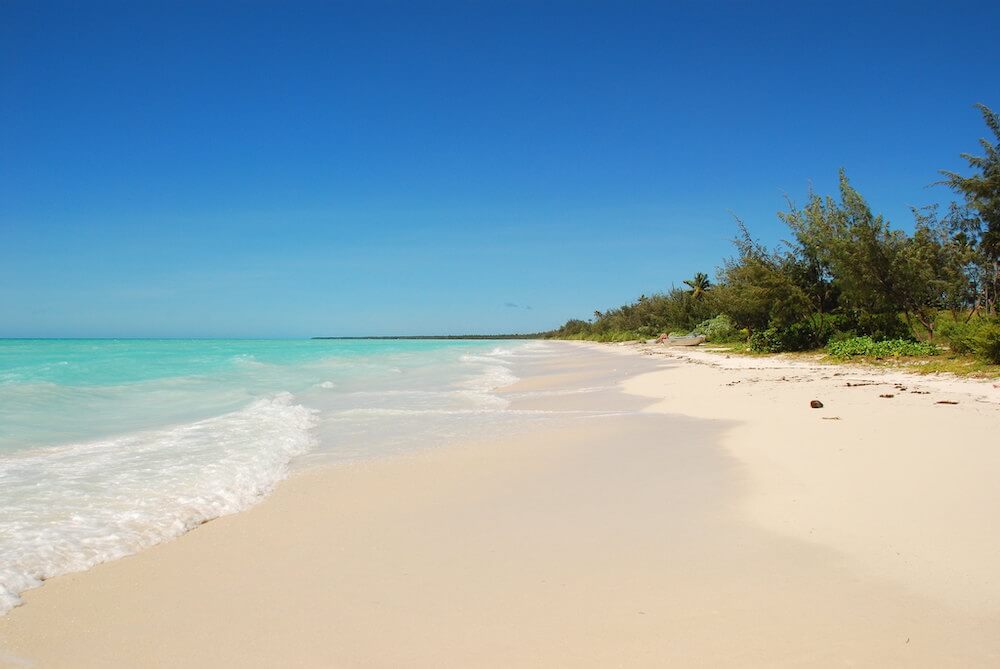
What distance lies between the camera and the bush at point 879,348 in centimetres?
1672

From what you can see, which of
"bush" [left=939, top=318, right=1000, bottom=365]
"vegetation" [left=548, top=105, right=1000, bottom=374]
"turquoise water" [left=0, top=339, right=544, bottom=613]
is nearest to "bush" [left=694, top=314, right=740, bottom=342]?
"vegetation" [left=548, top=105, right=1000, bottom=374]

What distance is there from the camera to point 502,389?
1634cm

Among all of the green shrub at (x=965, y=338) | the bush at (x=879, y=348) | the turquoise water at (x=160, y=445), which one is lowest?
the turquoise water at (x=160, y=445)

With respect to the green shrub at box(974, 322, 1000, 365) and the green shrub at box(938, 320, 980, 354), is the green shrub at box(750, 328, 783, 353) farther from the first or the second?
the green shrub at box(974, 322, 1000, 365)

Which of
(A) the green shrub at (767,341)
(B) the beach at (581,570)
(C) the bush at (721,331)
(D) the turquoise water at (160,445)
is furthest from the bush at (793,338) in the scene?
→ (B) the beach at (581,570)

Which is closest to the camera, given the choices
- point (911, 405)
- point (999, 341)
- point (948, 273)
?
point (911, 405)

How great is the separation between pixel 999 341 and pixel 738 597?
41.7 ft

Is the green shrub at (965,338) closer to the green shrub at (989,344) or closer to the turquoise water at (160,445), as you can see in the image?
the green shrub at (989,344)

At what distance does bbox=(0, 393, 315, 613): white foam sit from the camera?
13.2 feet

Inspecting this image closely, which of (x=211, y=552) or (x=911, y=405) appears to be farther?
(x=911, y=405)

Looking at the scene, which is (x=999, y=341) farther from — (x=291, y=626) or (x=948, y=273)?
(x=291, y=626)

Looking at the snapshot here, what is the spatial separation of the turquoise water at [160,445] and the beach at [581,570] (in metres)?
Result: 0.37

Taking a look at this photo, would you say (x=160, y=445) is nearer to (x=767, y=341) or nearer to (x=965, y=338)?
(x=965, y=338)

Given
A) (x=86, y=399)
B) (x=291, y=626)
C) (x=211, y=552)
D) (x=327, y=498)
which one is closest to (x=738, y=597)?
(x=291, y=626)
